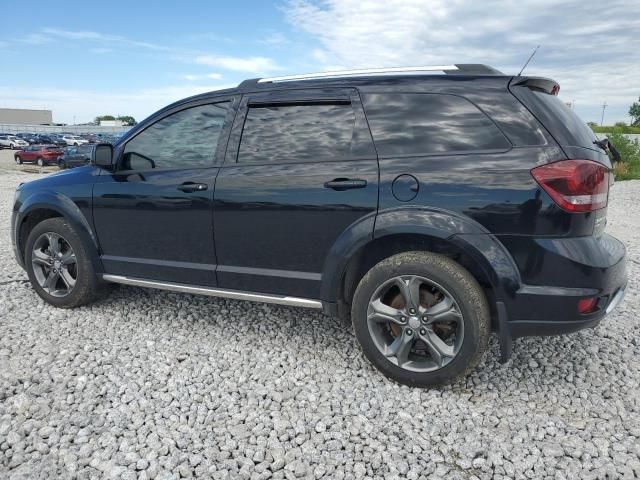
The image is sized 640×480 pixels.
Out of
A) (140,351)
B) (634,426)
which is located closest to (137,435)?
(140,351)

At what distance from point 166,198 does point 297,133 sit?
111 cm

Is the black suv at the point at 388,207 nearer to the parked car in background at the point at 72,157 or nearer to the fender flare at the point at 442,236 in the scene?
the fender flare at the point at 442,236

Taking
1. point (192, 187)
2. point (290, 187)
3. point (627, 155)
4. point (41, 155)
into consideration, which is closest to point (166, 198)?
point (192, 187)

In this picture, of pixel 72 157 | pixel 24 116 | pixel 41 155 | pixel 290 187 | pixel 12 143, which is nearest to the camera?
pixel 290 187

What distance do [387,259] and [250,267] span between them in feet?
3.23

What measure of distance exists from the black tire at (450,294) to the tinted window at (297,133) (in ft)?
2.61

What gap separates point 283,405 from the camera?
2760mm

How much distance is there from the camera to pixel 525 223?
8.30 ft

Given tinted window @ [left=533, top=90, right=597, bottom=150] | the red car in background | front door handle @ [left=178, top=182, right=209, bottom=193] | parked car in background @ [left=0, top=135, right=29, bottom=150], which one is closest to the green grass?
tinted window @ [left=533, top=90, right=597, bottom=150]

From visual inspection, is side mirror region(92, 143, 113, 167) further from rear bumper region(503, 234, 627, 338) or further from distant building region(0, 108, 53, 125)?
distant building region(0, 108, 53, 125)

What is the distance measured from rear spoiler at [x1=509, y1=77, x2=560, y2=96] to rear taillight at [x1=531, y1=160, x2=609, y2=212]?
0.54m

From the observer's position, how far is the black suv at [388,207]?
2.56 metres

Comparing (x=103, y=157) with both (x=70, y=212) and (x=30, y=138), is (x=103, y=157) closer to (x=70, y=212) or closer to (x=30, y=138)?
(x=70, y=212)

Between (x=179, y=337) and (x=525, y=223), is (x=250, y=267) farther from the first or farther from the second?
(x=525, y=223)
